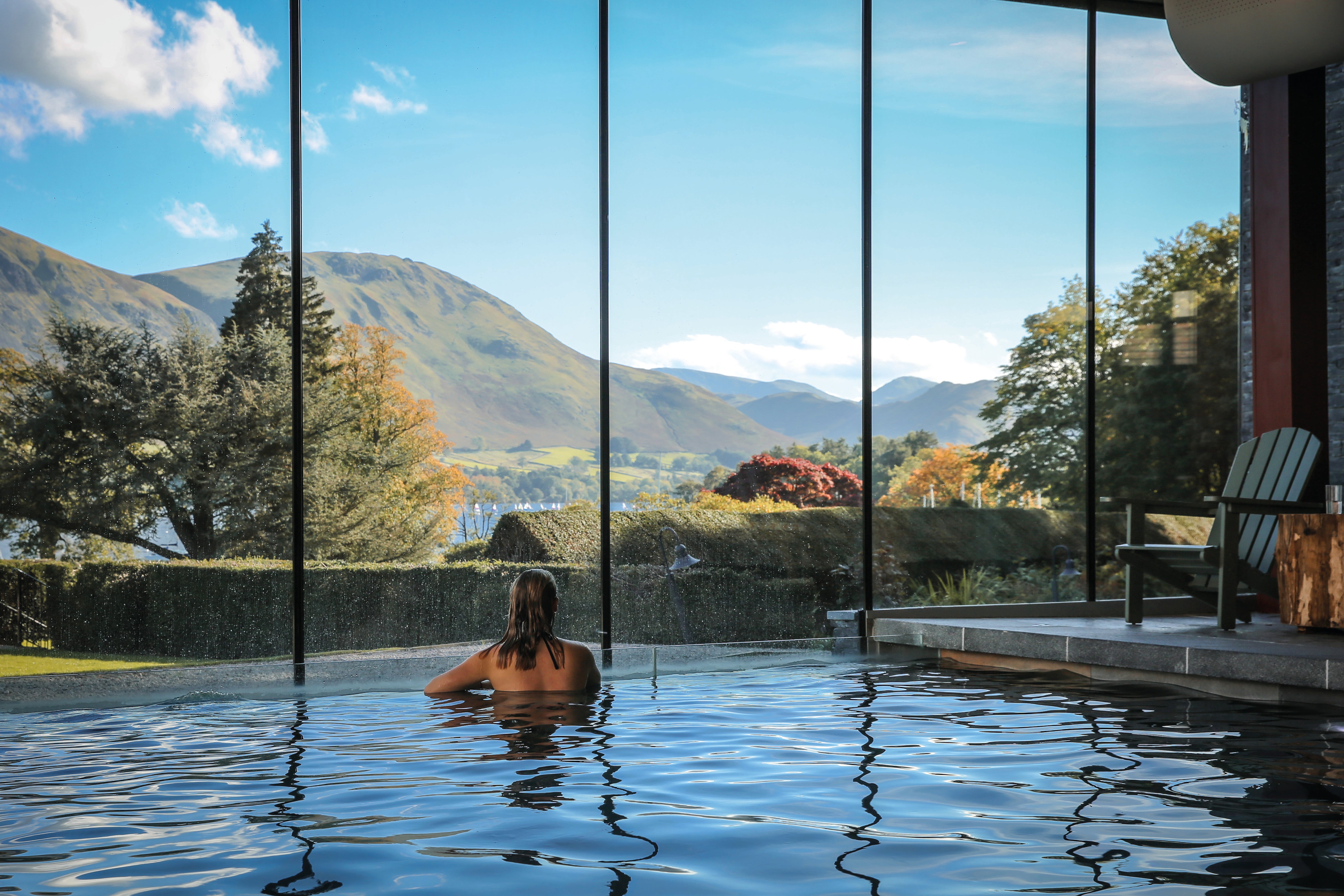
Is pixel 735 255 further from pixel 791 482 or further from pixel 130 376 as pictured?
pixel 130 376

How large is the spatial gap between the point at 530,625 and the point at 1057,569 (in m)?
6.09

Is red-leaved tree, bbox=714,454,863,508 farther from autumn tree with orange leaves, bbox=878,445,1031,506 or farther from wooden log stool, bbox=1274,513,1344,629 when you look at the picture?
wooden log stool, bbox=1274,513,1344,629

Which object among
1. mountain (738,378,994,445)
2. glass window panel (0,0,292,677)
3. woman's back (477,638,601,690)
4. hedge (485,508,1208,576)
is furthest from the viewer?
mountain (738,378,994,445)

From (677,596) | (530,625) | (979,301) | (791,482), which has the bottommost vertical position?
(677,596)

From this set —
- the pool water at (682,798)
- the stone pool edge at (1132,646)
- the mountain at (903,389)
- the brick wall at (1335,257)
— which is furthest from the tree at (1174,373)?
the pool water at (682,798)

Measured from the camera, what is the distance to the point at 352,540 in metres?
8.80

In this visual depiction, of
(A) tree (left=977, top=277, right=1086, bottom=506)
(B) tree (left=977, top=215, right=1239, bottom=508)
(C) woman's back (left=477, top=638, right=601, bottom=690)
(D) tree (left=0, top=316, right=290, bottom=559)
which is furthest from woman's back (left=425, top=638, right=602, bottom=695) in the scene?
(A) tree (left=977, top=277, right=1086, bottom=506)

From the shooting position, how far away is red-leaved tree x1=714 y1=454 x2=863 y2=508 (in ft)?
31.0

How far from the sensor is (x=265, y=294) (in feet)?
28.3

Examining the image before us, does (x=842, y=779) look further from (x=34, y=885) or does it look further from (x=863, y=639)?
(x=863, y=639)

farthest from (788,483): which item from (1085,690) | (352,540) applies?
(1085,690)

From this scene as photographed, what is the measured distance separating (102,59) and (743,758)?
27.7ft

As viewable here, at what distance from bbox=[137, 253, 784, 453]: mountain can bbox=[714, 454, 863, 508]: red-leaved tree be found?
230 mm

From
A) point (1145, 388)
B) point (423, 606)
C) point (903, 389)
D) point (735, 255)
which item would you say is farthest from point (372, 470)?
point (1145, 388)
